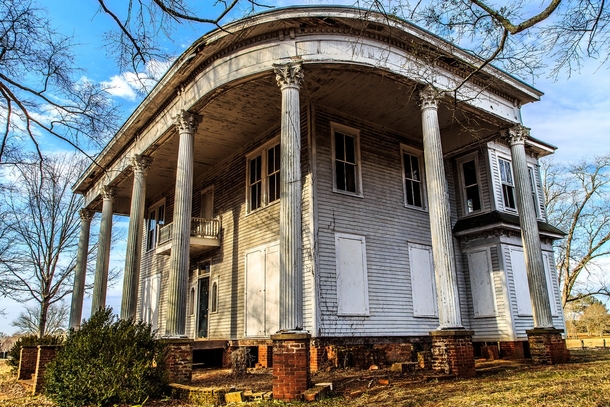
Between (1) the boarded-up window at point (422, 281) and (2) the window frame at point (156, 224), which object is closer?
(1) the boarded-up window at point (422, 281)

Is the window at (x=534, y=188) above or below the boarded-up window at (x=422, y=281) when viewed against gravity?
above

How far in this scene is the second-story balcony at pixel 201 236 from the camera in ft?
57.7

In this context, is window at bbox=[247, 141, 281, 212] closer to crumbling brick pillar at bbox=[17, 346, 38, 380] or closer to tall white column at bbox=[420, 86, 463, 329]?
tall white column at bbox=[420, 86, 463, 329]

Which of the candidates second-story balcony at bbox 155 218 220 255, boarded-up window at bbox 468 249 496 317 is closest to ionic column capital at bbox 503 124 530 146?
boarded-up window at bbox 468 249 496 317

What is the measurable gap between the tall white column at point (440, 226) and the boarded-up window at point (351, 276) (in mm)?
2778

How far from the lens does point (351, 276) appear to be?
13672 millimetres

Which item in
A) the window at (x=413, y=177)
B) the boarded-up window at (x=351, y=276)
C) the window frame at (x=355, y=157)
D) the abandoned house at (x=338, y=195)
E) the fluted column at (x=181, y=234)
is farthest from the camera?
the window at (x=413, y=177)

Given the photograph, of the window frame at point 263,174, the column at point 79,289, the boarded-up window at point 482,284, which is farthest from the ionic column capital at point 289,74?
the column at point 79,289

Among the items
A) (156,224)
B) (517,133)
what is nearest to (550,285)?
(517,133)

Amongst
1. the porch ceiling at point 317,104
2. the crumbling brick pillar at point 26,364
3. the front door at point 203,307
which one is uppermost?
the porch ceiling at point 317,104

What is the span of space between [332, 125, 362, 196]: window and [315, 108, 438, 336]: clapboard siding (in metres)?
0.21

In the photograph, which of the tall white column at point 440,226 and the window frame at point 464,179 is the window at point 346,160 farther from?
the window frame at point 464,179

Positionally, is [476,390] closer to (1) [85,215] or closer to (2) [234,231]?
(2) [234,231]

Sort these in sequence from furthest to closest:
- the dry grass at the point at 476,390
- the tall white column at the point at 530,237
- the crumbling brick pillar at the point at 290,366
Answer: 1. the tall white column at the point at 530,237
2. the crumbling brick pillar at the point at 290,366
3. the dry grass at the point at 476,390
